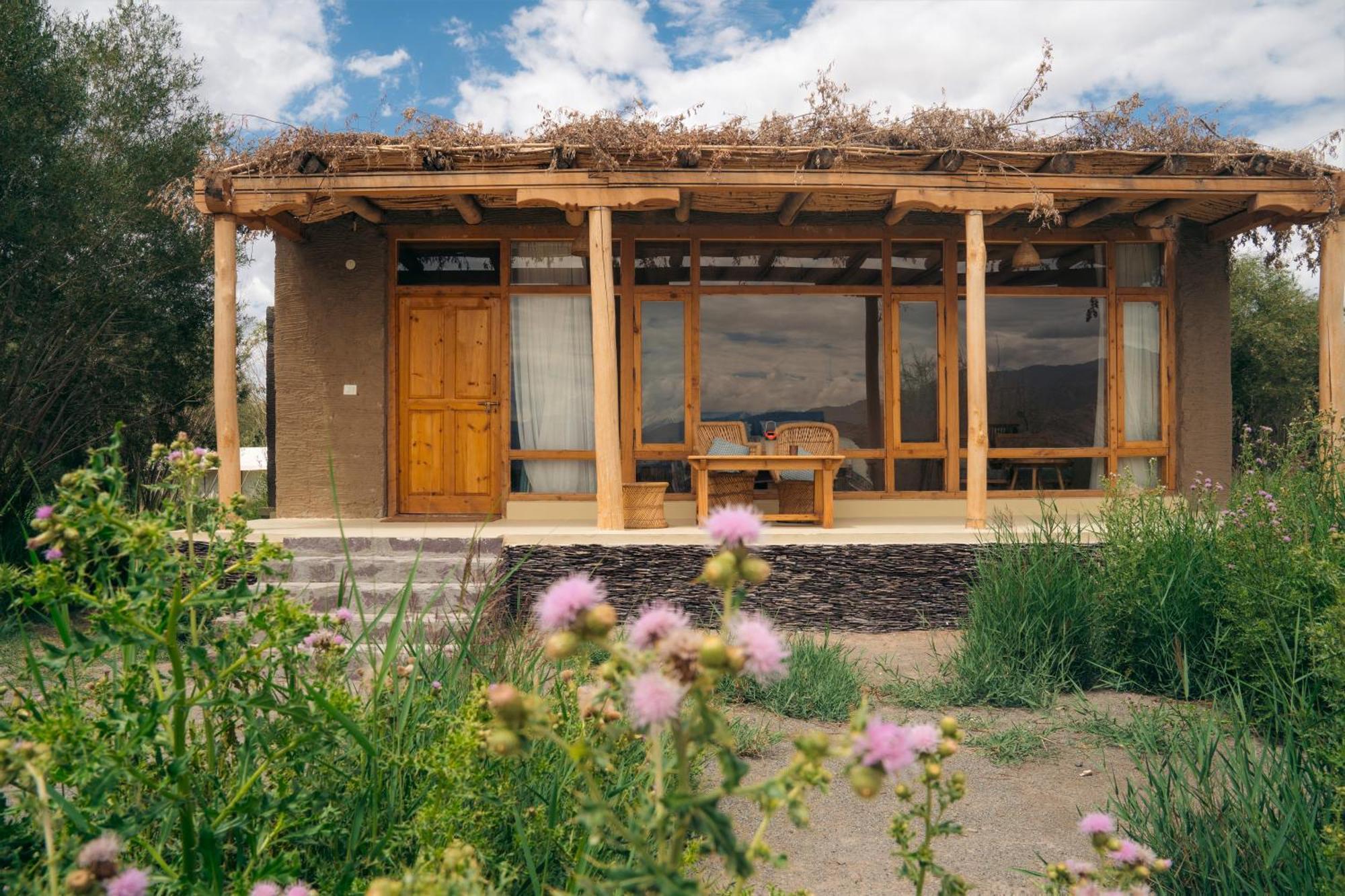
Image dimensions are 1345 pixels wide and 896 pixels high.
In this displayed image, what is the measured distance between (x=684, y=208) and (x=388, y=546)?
392 cm

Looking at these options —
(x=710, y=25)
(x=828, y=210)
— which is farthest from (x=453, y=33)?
(x=828, y=210)

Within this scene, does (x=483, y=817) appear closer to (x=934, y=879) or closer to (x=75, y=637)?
(x=75, y=637)

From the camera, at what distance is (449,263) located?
863 centimetres

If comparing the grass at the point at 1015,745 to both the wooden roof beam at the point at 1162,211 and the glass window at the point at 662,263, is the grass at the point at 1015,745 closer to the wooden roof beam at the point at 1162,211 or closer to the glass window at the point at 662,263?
the glass window at the point at 662,263

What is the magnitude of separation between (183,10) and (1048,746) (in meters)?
13.5

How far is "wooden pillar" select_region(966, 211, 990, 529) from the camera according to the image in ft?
22.6

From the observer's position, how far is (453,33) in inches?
334

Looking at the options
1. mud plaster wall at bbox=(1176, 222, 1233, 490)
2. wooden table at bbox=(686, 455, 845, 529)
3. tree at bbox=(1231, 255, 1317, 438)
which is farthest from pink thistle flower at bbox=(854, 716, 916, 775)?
tree at bbox=(1231, 255, 1317, 438)

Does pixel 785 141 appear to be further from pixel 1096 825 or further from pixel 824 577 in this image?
pixel 1096 825

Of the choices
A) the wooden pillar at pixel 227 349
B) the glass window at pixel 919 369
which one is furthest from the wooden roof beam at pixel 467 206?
the glass window at pixel 919 369

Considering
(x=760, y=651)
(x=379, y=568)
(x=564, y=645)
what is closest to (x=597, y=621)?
(x=564, y=645)

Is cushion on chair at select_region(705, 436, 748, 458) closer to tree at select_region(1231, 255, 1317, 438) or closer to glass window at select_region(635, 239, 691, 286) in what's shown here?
glass window at select_region(635, 239, 691, 286)

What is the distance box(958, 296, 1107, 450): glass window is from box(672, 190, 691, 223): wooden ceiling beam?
3.21m

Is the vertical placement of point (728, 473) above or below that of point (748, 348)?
below
